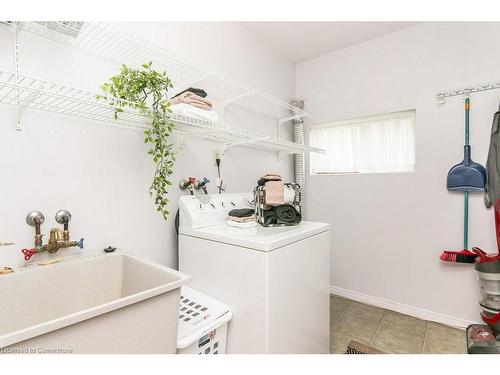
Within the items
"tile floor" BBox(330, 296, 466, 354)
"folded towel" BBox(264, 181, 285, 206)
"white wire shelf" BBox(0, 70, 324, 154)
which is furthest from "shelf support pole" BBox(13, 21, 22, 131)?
"tile floor" BBox(330, 296, 466, 354)

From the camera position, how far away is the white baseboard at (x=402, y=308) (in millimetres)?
2230

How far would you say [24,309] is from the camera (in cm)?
103

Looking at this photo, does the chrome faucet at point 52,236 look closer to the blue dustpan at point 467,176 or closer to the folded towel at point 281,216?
the folded towel at point 281,216

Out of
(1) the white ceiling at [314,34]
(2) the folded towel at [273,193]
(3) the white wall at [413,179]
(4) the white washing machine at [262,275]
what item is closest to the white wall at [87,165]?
(4) the white washing machine at [262,275]

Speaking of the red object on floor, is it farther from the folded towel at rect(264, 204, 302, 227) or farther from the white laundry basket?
the white laundry basket

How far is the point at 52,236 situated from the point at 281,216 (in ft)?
4.08

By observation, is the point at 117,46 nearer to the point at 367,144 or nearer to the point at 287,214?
the point at 287,214

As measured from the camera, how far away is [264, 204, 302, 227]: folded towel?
174 cm

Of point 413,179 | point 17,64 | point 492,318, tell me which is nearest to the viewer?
point 17,64

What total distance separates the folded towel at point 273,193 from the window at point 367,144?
4.64 feet

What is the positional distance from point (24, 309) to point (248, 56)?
2.39 metres

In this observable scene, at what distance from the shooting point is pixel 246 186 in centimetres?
242

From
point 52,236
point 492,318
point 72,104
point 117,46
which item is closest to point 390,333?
point 492,318
